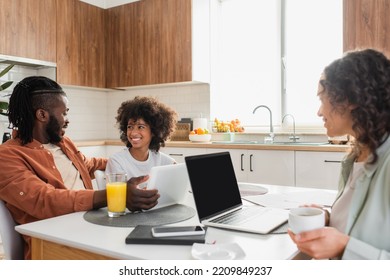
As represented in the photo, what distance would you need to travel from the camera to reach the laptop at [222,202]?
3.69 feet

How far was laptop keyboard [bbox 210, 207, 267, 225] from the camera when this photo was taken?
1.16m

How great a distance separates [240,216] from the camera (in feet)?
3.99

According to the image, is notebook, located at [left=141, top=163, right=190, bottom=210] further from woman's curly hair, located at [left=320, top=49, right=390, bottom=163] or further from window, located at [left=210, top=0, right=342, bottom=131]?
window, located at [left=210, top=0, right=342, bottom=131]

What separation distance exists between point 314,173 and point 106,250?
7.39 feet

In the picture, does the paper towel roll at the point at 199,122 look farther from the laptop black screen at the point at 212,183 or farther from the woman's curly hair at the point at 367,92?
the woman's curly hair at the point at 367,92

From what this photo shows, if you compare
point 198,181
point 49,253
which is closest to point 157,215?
point 198,181

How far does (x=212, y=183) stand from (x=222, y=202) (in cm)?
8

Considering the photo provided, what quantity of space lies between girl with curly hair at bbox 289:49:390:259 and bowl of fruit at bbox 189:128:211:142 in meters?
2.61

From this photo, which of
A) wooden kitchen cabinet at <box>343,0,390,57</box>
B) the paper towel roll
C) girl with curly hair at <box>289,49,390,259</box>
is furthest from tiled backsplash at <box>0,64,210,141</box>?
girl with curly hair at <box>289,49,390,259</box>

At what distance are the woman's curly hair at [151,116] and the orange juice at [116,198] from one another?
0.85 meters

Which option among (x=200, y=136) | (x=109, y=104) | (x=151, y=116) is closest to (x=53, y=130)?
(x=151, y=116)

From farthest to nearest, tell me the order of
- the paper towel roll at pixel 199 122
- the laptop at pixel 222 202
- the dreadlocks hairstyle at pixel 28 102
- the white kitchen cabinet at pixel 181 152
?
1. the paper towel roll at pixel 199 122
2. the white kitchen cabinet at pixel 181 152
3. the dreadlocks hairstyle at pixel 28 102
4. the laptop at pixel 222 202

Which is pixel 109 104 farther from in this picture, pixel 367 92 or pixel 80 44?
pixel 367 92

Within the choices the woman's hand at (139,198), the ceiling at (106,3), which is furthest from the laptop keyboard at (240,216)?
the ceiling at (106,3)
